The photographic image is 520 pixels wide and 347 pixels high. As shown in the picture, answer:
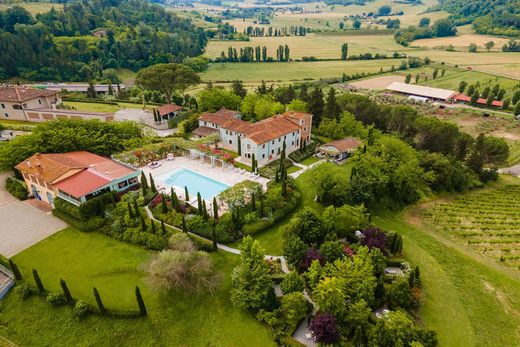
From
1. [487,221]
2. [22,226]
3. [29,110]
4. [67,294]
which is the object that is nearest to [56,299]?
[67,294]

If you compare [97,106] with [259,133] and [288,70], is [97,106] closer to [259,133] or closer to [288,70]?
[259,133]

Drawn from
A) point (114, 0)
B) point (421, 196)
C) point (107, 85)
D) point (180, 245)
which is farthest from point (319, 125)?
point (114, 0)

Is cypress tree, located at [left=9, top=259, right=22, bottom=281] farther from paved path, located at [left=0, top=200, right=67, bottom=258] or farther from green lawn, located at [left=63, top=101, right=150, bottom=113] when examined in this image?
green lawn, located at [left=63, top=101, right=150, bottom=113]

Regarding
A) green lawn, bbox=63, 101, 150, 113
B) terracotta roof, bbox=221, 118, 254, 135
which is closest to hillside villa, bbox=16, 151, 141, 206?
terracotta roof, bbox=221, 118, 254, 135

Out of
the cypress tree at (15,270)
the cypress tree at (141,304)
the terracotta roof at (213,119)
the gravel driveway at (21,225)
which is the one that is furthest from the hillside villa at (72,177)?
the terracotta roof at (213,119)

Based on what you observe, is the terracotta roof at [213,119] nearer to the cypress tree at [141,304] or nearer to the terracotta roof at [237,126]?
the terracotta roof at [237,126]

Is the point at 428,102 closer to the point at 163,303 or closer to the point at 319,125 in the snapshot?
the point at 319,125
